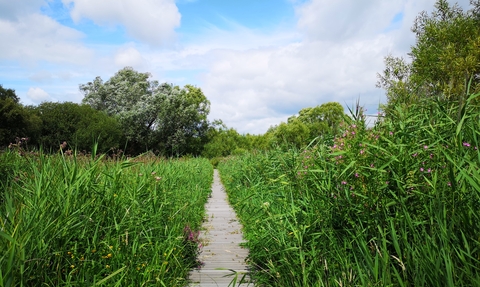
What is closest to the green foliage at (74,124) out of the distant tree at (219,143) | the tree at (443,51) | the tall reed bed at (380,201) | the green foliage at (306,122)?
the distant tree at (219,143)

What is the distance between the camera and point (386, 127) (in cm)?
416

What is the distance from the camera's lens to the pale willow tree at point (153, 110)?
1415 inches

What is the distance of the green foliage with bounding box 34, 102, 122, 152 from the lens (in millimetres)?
32938

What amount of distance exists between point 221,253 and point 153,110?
31.7 m

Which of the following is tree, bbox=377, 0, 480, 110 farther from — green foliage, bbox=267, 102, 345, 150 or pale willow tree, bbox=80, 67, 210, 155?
pale willow tree, bbox=80, 67, 210, 155

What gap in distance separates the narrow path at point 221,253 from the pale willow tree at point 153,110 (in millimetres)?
26774

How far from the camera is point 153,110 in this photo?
35.9 meters

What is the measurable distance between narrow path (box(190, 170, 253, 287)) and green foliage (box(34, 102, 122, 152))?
1039 inches

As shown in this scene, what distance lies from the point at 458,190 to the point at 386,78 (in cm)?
2176

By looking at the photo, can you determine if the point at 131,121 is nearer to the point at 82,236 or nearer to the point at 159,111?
the point at 159,111

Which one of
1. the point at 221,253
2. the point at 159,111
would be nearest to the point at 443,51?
the point at 221,253

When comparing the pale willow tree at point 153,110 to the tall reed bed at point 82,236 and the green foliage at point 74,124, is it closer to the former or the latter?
the green foliage at point 74,124

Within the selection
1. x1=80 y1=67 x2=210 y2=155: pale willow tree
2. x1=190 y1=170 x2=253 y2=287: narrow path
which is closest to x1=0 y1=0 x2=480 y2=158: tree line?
x1=80 y1=67 x2=210 y2=155: pale willow tree

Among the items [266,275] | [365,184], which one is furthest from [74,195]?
[365,184]
